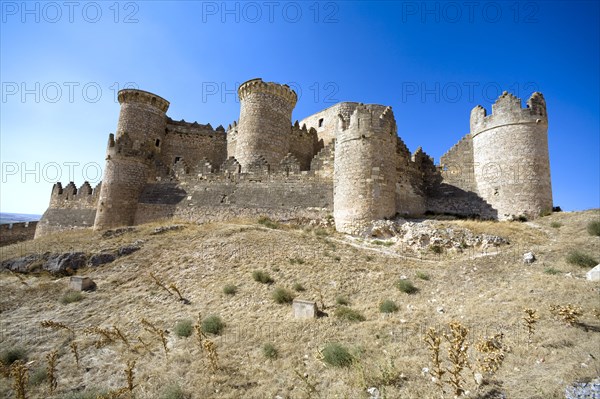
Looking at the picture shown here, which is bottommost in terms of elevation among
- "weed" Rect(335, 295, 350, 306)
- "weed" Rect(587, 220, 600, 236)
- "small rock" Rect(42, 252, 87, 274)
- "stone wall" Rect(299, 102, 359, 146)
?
"weed" Rect(335, 295, 350, 306)

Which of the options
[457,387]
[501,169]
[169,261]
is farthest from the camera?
[501,169]

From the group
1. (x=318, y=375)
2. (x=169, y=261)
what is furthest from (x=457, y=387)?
(x=169, y=261)

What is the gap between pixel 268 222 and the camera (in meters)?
15.2

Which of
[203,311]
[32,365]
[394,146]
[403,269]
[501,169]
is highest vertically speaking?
[394,146]

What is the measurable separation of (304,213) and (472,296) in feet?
28.7

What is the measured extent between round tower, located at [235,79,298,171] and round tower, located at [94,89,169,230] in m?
6.19

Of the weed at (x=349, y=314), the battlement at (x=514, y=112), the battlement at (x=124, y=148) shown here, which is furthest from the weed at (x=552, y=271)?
the battlement at (x=124, y=148)

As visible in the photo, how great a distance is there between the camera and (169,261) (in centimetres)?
1132

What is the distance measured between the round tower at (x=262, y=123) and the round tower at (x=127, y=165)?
6189 millimetres

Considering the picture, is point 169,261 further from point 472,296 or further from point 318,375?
point 472,296

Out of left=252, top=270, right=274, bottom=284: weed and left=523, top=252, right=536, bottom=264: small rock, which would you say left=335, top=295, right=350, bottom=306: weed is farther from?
left=523, top=252, right=536, bottom=264: small rock

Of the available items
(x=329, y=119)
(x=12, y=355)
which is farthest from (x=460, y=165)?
(x=12, y=355)

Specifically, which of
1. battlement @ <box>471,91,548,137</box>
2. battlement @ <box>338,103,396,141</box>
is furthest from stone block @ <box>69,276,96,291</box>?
battlement @ <box>471,91,548,137</box>

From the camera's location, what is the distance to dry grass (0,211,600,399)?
5.29 metres
